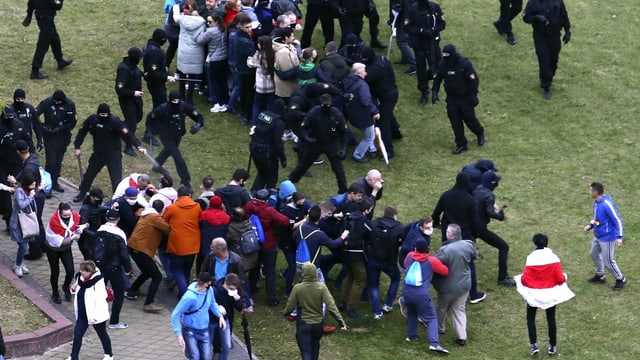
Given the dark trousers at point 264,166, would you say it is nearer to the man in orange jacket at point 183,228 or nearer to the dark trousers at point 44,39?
the man in orange jacket at point 183,228

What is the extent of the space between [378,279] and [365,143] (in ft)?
15.5

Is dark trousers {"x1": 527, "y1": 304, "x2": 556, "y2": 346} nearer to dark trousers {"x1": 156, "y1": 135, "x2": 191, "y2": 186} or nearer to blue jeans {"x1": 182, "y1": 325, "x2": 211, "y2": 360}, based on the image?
blue jeans {"x1": 182, "y1": 325, "x2": 211, "y2": 360}

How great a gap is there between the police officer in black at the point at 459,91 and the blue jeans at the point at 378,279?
5.11m

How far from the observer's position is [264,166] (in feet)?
64.9

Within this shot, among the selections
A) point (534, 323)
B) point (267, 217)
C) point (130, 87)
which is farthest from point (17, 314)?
point (534, 323)

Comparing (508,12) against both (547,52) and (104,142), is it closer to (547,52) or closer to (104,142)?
(547,52)

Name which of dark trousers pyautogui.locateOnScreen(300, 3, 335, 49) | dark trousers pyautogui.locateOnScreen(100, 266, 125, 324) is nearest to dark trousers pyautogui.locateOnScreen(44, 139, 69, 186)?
dark trousers pyautogui.locateOnScreen(100, 266, 125, 324)

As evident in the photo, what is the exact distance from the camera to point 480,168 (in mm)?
18422

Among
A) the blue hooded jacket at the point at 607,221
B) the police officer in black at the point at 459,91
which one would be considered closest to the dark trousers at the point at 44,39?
the police officer in black at the point at 459,91

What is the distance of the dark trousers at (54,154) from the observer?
20.2m

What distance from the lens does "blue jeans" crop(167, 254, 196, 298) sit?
17078mm

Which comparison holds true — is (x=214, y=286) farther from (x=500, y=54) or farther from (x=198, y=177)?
(x=500, y=54)

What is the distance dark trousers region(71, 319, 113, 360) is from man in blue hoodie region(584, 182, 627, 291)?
22.5 ft

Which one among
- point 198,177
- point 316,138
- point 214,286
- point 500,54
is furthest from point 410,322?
point 500,54
